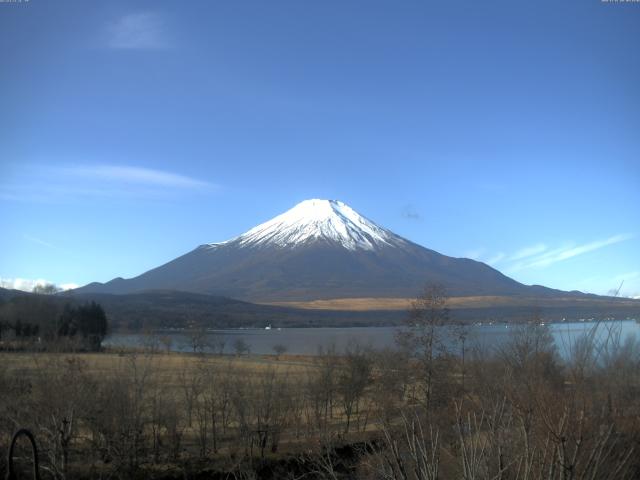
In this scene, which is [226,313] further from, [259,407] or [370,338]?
[259,407]

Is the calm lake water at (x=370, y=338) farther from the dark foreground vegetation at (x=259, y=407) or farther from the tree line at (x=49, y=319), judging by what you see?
the tree line at (x=49, y=319)

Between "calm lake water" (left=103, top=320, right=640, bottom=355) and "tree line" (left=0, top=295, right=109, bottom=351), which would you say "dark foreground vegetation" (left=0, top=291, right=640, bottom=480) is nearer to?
"calm lake water" (left=103, top=320, right=640, bottom=355)

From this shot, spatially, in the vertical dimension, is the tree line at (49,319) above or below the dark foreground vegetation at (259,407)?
above

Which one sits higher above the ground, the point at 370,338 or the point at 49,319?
the point at 49,319

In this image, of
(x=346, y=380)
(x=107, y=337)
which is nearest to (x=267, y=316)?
(x=107, y=337)

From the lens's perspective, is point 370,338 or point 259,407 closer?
point 259,407

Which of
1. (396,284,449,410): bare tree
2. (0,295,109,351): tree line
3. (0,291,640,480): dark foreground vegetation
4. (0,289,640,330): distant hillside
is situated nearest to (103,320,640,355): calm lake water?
(0,291,640,480): dark foreground vegetation

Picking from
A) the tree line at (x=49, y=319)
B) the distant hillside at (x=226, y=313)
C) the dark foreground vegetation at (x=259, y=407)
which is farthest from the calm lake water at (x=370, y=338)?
the distant hillside at (x=226, y=313)

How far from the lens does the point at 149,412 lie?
25.5 m

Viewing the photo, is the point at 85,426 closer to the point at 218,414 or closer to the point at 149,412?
the point at 149,412

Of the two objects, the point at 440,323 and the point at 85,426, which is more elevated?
the point at 440,323

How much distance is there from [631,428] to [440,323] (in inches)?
670

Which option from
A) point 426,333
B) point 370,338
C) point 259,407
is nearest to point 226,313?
point 370,338

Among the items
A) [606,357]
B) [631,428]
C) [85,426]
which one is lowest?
[85,426]
